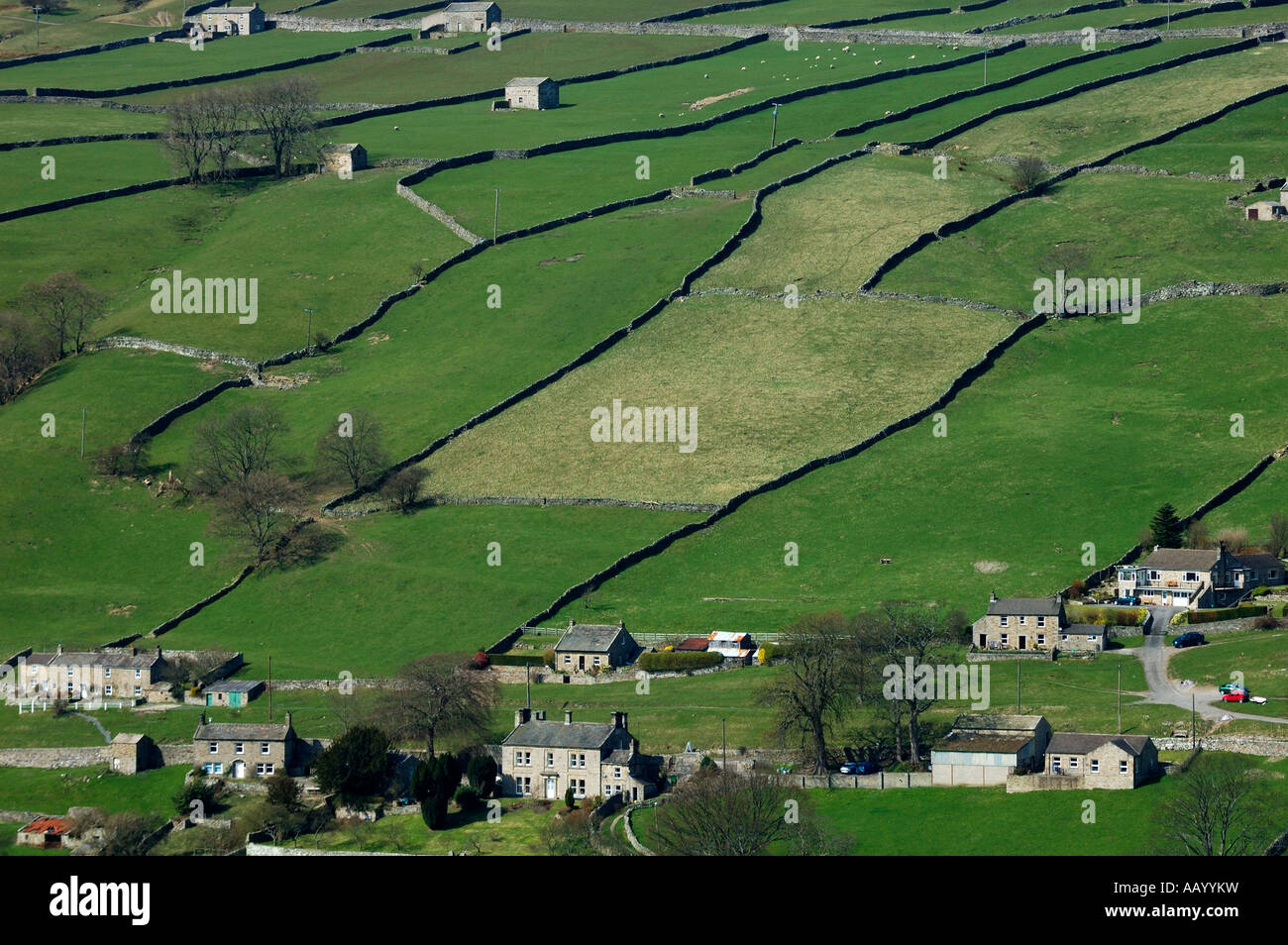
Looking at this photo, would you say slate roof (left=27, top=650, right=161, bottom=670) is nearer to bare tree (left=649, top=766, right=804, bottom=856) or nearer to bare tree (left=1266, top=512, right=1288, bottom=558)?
bare tree (left=649, top=766, right=804, bottom=856)

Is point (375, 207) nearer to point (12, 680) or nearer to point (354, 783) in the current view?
point (12, 680)

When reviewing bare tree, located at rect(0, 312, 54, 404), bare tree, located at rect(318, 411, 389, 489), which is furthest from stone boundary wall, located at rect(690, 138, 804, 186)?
bare tree, located at rect(0, 312, 54, 404)

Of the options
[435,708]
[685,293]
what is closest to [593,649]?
[435,708]

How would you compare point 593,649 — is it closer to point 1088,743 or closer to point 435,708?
point 435,708

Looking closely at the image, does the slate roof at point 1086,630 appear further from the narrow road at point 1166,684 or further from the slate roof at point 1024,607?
the narrow road at point 1166,684

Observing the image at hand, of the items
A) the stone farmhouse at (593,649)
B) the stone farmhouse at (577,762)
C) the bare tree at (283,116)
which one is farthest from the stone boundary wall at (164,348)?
the stone farmhouse at (577,762)

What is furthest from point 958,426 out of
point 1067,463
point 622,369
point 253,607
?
point 253,607
